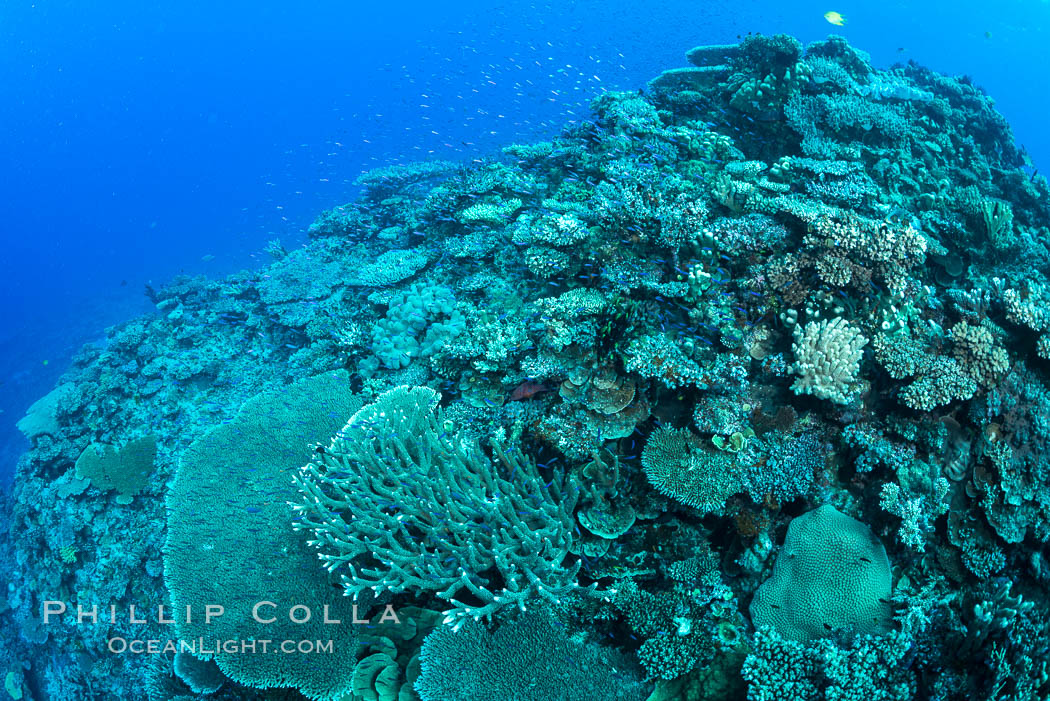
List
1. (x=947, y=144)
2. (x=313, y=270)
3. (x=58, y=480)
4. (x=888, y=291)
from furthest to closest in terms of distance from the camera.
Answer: (x=313, y=270) → (x=947, y=144) → (x=58, y=480) → (x=888, y=291)

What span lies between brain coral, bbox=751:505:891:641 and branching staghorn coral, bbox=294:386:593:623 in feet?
4.96

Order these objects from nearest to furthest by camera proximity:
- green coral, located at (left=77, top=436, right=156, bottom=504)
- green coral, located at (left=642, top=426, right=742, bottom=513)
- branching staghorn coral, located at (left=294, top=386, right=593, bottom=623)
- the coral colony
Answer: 1. the coral colony
2. branching staghorn coral, located at (left=294, top=386, right=593, bottom=623)
3. green coral, located at (left=642, top=426, right=742, bottom=513)
4. green coral, located at (left=77, top=436, right=156, bottom=504)

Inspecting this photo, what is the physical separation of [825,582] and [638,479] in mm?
1520

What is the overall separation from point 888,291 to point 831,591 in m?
3.15

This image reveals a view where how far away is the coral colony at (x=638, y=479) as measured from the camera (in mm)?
3322

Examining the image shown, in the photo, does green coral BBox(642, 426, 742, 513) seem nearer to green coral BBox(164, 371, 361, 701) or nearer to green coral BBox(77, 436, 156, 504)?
green coral BBox(164, 371, 361, 701)

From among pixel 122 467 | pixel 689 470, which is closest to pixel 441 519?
pixel 689 470

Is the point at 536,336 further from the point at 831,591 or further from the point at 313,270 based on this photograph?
the point at 313,270

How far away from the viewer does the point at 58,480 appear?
7.97 m

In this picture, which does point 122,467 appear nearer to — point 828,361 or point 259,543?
point 259,543

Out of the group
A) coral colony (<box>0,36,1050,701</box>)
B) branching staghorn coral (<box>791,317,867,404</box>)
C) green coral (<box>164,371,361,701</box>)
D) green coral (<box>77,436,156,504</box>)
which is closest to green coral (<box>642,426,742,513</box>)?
coral colony (<box>0,36,1050,701</box>)

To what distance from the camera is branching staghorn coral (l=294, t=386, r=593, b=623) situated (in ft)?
11.2

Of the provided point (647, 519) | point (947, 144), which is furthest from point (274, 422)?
point (947, 144)

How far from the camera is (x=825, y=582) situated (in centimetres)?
345
